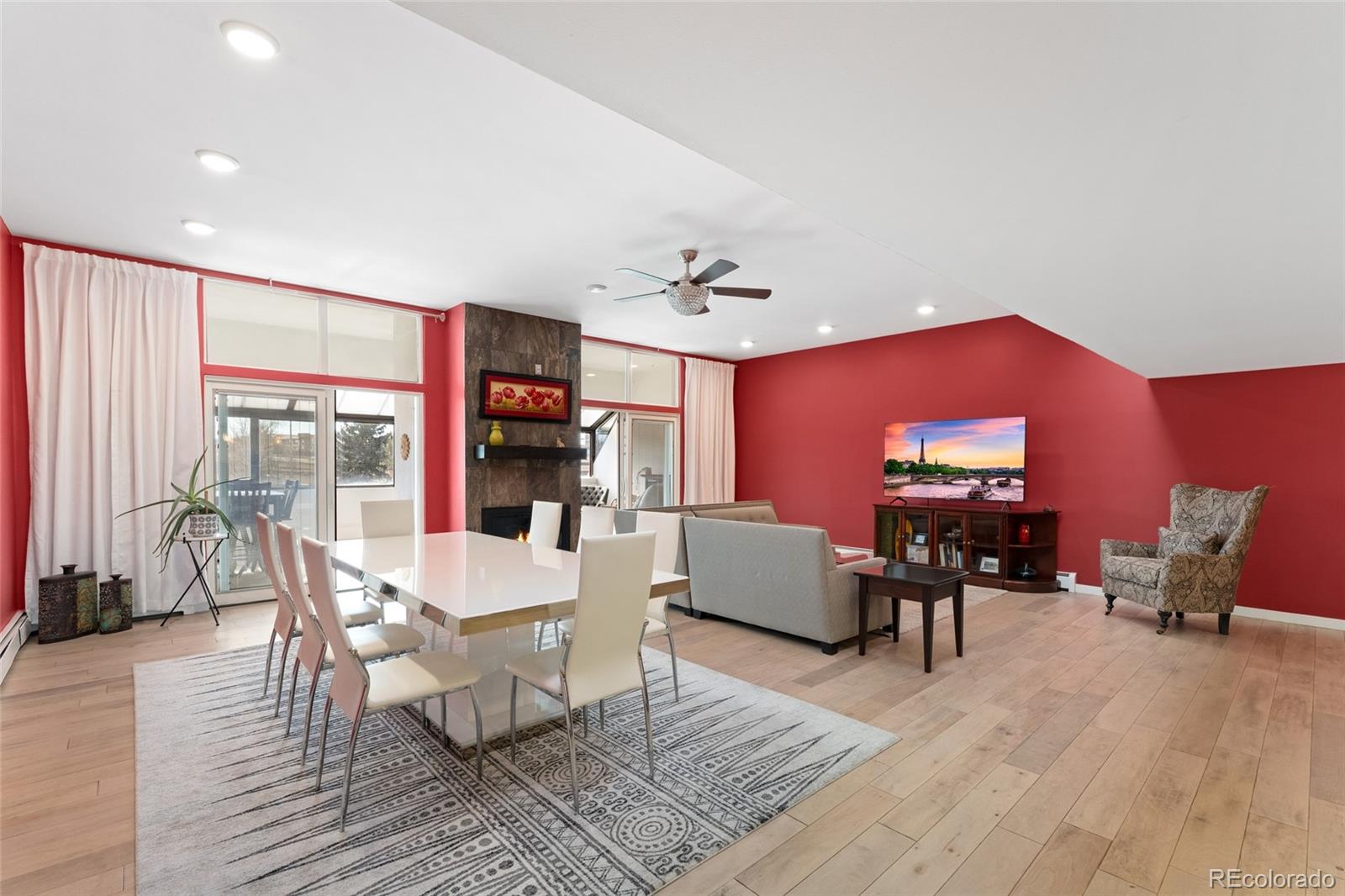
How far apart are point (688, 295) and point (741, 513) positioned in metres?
2.37

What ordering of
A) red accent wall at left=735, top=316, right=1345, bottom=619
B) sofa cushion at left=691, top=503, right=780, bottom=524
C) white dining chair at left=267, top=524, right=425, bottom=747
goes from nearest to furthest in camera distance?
white dining chair at left=267, top=524, right=425, bottom=747, red accent wall at left=735, top=316, right=1345, bottom=619, sofa cushion at left=691, top=503, right=780, bottom=524

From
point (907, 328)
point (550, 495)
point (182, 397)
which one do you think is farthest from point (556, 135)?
point (907, 328)

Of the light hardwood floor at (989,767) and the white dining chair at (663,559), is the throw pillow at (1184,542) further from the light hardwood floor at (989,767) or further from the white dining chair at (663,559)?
the white dining chair at (663,559)

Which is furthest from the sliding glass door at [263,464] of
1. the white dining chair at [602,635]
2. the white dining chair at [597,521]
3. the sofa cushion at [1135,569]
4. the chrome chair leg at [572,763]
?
the sofa cushion at [1135,569]

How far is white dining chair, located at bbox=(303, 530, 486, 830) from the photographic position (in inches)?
80.4

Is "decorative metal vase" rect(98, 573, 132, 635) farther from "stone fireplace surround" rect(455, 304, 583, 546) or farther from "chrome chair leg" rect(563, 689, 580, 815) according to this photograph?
"chrome chair leg" rect(563, 689, 580, 815)

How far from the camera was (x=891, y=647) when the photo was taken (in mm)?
3969

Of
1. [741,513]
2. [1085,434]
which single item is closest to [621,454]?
[741,513]

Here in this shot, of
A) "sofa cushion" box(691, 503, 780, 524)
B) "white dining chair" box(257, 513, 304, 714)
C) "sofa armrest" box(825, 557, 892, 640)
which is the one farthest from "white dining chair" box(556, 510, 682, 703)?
"sofa cushion" box(691, 503, 780, 524)

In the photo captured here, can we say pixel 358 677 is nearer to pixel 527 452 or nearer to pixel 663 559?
pixel 663 559

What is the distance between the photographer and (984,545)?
6.05 meters

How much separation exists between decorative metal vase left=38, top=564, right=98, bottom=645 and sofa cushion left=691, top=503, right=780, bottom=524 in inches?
173

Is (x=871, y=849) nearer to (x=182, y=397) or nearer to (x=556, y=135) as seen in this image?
(x=556, y=135)

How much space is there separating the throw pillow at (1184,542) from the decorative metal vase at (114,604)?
294 inches
